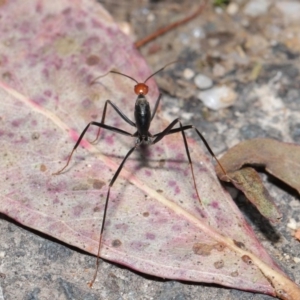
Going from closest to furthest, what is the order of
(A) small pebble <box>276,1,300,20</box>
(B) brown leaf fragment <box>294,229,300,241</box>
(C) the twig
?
(B) brown leaf fragment <box>294,229,300,241</box> → (C) the twig → (A) small pebble <box>276,1,300,20</box>

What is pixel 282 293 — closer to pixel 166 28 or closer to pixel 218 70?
pixel 218 70

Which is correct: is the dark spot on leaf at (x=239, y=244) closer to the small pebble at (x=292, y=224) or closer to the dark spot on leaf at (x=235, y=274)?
the dark spot on leaf at (x=235, y=274)

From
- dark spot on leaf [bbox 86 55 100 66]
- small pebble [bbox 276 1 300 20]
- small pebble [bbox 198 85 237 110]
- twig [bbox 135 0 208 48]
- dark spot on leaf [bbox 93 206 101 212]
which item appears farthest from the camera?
small pebble [bbox 276 1 300 20]

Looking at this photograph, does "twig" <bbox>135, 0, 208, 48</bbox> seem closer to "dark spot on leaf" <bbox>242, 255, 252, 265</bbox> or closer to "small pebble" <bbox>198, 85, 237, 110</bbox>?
"small pebble" <bbox>198, 85, 237, 110</bbox>

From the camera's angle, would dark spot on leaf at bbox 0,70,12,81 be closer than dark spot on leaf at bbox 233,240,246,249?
No

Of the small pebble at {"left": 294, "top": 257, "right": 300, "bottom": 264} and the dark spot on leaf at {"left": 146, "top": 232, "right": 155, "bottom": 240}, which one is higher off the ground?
the small pebble at {"left": 294, "top": 257, "right": 300, "bottom": 264}

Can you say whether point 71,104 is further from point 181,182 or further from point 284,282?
point 284,282

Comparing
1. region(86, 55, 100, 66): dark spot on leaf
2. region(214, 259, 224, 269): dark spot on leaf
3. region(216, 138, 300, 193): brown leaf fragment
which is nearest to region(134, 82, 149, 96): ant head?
region(86, 55, 100, 66): dark spot on leaf
